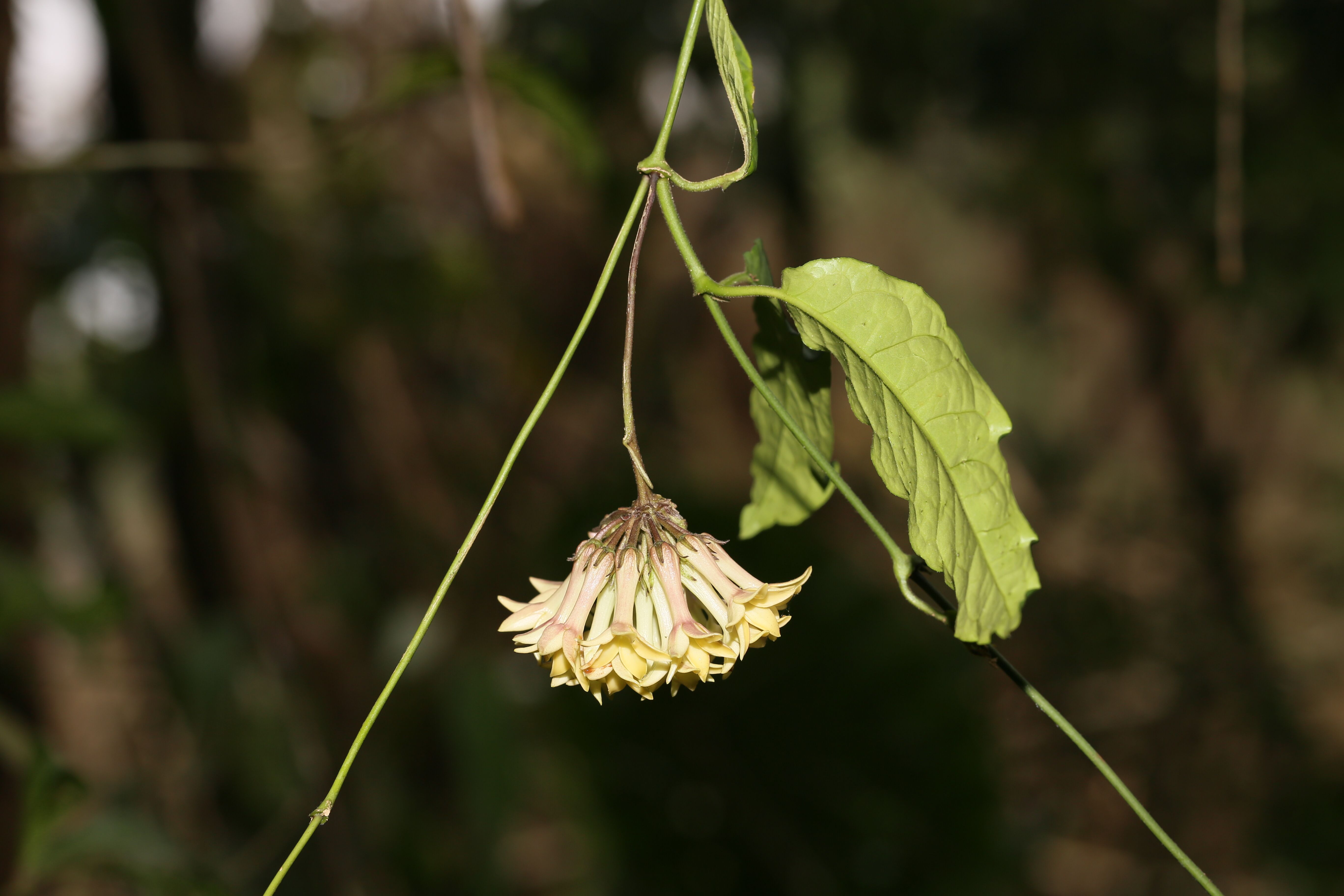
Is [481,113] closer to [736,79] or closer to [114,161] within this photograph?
[736,79]

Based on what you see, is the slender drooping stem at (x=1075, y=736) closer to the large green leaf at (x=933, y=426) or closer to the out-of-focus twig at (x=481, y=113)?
the large green leaf at (x=933, y=426)

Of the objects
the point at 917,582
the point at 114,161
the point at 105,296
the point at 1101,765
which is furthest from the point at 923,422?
the point at 105,296

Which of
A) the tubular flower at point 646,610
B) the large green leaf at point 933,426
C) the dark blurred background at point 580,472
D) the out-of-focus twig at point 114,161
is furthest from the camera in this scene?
the dark blurred background at point 580,472

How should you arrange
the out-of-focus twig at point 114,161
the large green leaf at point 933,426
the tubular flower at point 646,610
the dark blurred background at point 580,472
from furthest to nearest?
1. the dark blurred background at point 580,472
2. the out-of-focus twig at point 114,161
3. the tubular flower at point 646,610
4. the large green leaf at point 933,426

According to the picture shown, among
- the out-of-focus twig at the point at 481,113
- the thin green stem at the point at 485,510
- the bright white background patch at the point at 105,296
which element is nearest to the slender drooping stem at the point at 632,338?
the thin green stem at the point at 485,510

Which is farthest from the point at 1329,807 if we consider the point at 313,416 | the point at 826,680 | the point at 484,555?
the point at 313,416

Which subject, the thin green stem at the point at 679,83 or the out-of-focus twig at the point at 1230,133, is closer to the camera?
the thin green stem at the point at 679,83

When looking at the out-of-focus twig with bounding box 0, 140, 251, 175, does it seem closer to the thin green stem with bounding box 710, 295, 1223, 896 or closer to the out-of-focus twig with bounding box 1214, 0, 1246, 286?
the thin green stem with bounding box 710, 295, 1223, 896
